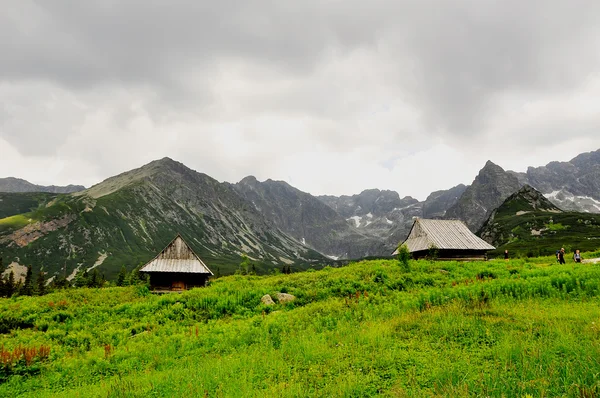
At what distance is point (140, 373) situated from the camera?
424 inches

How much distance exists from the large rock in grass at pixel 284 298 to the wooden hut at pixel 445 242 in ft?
91.0

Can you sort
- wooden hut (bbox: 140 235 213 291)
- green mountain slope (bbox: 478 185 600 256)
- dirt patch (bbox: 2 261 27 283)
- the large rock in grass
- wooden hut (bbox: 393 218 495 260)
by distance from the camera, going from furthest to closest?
dirt patch (bbox: 2 261 27 283) < green mountain slope (bbox: 478 185 600 256) < wooden hut (bbox: 393 218 495 260) < wooden hut (bbox: 140 235 213 291) < the large rock in grass

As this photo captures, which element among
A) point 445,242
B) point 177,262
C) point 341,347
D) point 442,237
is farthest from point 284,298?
point 442,237

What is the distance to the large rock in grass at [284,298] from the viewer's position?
21.2 metres

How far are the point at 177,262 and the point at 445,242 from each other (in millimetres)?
37018

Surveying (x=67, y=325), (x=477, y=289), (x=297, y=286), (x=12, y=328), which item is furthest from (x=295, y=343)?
(x=12, y=328)

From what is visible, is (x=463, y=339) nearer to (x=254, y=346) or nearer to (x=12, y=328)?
(x=254, y=346)

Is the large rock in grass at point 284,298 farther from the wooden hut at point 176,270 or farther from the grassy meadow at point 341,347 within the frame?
the wooden hut at point 176,270

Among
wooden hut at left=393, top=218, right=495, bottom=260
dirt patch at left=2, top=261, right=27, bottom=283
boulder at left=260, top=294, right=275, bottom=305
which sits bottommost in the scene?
dirt patch at left=2, top=261, right=27, bottom=283

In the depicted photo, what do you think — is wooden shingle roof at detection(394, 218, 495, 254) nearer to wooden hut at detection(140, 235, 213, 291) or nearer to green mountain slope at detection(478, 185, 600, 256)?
wooden hut at detection(140, 235, 213, 291)

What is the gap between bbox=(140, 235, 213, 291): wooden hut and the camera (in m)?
41.8

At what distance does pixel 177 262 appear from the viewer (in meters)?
43.4

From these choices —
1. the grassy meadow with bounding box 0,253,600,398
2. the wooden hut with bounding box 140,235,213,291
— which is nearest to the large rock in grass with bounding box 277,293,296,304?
the grassy meadow with bounding box 0,253,600,398

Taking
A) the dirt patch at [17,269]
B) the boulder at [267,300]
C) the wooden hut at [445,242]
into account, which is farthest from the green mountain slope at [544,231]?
the dirt patch at [17,269]
